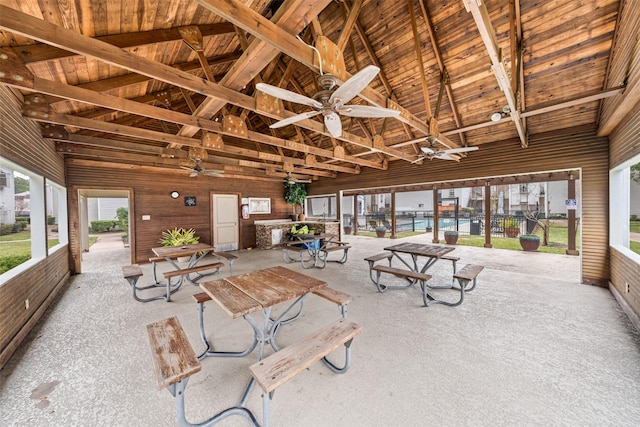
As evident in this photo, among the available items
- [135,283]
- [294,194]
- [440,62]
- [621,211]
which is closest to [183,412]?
[135,283]

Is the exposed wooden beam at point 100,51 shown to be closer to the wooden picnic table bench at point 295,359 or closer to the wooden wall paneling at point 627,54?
the wooden picnic table bench at point 295,359

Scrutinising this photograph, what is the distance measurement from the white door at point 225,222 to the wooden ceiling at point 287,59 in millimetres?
2662

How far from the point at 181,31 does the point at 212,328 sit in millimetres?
3682

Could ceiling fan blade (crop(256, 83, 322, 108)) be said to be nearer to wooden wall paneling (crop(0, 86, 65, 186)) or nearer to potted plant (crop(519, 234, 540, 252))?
wooden wall paneling (crop(0, 86, 65, 186))

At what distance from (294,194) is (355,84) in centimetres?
802

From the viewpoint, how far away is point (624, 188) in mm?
4051

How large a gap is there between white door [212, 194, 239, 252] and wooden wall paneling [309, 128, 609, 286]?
21.8 ft

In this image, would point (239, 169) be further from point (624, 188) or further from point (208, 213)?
point (624, 188)

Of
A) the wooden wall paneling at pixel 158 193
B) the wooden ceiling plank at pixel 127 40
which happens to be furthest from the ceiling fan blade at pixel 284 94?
the wooden wall paneling at pixel 158 193

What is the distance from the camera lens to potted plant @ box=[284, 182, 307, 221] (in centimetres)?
993

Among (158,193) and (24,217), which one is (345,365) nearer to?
(24,217)

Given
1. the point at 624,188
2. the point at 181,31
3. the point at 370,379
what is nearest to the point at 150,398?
the point at 370,379

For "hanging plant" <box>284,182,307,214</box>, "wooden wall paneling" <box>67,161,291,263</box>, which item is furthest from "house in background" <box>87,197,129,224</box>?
"hanging plant" <box>284,182,307,214</box>

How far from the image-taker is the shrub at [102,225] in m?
13.5
